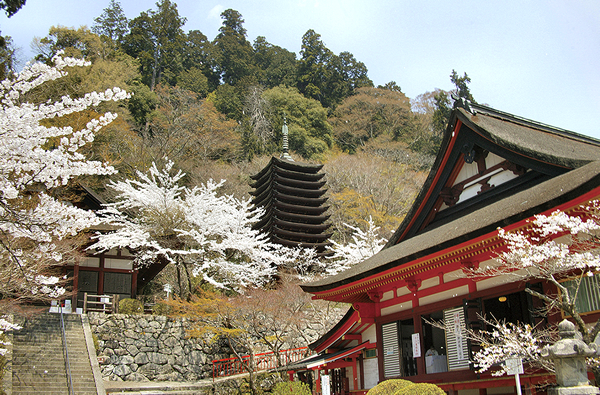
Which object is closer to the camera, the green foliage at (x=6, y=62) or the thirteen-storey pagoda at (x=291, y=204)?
the green foliage at (x=6, y=62)

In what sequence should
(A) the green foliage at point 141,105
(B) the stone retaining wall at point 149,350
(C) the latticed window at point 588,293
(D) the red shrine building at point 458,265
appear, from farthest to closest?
(A) the green foliage at point 141,105 < (B) the stone retaining wall at point 149,350 < (D) the red shrine building at point 458,265 < (C) the latticed window at point 588,293

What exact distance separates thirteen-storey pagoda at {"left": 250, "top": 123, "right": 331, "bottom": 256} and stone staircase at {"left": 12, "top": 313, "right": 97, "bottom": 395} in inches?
479

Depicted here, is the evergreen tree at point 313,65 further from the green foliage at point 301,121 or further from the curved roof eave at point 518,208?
the curved roof eave at point 518,208

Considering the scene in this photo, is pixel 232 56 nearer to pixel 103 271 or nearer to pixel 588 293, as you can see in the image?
pixel 103 271

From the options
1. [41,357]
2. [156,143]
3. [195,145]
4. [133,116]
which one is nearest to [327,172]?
[195,145]

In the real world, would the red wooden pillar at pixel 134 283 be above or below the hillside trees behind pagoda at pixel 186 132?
below

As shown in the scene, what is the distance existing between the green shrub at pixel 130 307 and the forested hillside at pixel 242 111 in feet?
28.1

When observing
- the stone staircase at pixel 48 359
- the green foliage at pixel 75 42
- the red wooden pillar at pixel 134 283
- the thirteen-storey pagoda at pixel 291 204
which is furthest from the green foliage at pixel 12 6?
the green foliage at pixel 75 42

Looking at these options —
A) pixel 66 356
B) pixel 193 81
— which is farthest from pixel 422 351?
pixel 193 81

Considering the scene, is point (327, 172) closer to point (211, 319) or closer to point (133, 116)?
point (133, 116)

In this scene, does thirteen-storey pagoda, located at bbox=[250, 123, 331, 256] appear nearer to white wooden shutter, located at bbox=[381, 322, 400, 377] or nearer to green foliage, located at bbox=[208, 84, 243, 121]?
green foliage, located at bbox=[208, 84, 243, 121]

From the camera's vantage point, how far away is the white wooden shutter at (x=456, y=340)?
25.7 ft

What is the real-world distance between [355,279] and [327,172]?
86.4 ft

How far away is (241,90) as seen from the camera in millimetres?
45250
